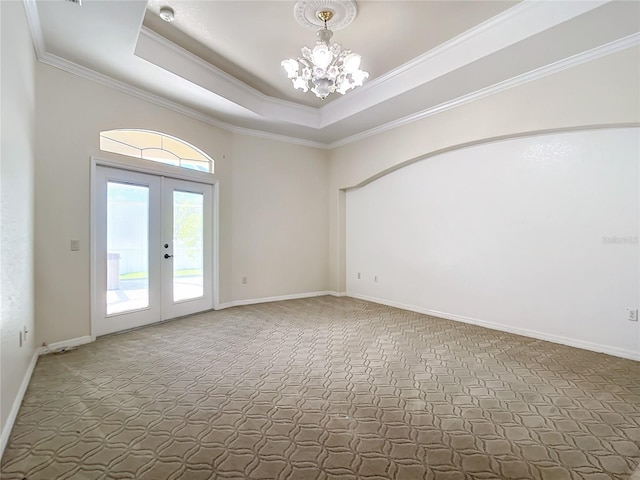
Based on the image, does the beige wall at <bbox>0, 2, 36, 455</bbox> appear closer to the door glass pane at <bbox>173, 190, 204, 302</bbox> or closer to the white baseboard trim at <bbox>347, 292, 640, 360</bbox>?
the door glass pane at <bbox>173, 190, 204, 302</bbox>

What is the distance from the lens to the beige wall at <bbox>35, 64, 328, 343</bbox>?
3.59 m

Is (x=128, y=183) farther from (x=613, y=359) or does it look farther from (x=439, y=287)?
(x=613, y=359)

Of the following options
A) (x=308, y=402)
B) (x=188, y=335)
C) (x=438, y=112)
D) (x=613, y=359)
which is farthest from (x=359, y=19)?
(x=613, y=359)

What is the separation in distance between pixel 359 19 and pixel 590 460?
4.22 m

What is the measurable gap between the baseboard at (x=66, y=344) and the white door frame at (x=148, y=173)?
0.07 m

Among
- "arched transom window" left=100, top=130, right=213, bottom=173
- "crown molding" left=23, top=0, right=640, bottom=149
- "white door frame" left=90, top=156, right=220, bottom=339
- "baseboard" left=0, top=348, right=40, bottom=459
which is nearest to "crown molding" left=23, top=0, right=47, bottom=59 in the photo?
"crown molding" left=23, top=0, right=640, bottom=149

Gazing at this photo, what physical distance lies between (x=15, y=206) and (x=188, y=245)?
109 inches

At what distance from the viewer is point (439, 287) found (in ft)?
17.4

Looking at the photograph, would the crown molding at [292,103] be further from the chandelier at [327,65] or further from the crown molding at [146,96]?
the chandelier at [327,65]

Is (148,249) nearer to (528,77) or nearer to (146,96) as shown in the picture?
(146,96)

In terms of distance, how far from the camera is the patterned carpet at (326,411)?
1850mm

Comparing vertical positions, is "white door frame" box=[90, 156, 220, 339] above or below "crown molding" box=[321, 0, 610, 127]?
below

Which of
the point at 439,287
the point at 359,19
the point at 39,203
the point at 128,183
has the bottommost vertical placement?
the point at 439,287

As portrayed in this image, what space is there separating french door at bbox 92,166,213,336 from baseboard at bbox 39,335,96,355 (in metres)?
0.13
